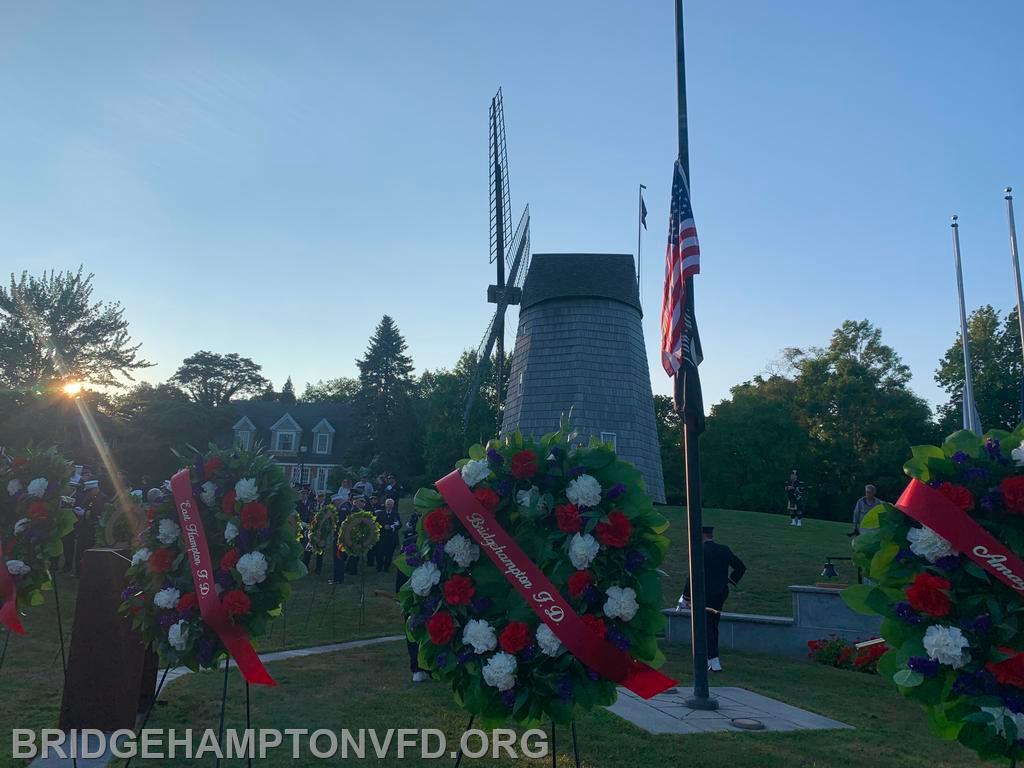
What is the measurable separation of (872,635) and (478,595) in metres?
12.1

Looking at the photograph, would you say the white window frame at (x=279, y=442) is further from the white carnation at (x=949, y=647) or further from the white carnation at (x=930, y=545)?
the white carnation at (x=949, y=647)

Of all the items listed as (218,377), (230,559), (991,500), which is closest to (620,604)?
(991,500)

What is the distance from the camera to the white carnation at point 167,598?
6371mm

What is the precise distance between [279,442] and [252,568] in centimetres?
6819

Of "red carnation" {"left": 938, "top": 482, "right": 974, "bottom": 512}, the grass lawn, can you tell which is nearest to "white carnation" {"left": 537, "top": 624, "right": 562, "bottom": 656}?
the grass lawn

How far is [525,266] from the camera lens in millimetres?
44406

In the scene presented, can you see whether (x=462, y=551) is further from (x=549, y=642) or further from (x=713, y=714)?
(x=713, y=714)

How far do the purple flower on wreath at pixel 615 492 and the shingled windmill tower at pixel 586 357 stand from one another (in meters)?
27.4

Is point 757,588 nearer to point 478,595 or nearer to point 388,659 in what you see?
point 388,659

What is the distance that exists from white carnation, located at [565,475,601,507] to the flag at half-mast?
423cm

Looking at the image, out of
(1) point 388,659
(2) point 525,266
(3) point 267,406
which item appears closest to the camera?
(1) point 388,659

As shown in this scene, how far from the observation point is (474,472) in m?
5.93

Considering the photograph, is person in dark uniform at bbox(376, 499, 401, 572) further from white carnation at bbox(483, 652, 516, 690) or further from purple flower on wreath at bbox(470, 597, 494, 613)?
white carnation at bbox(483, 652, 516, 690)

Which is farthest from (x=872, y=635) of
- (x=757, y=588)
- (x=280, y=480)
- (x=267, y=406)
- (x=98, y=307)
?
(x=267, y=406)
